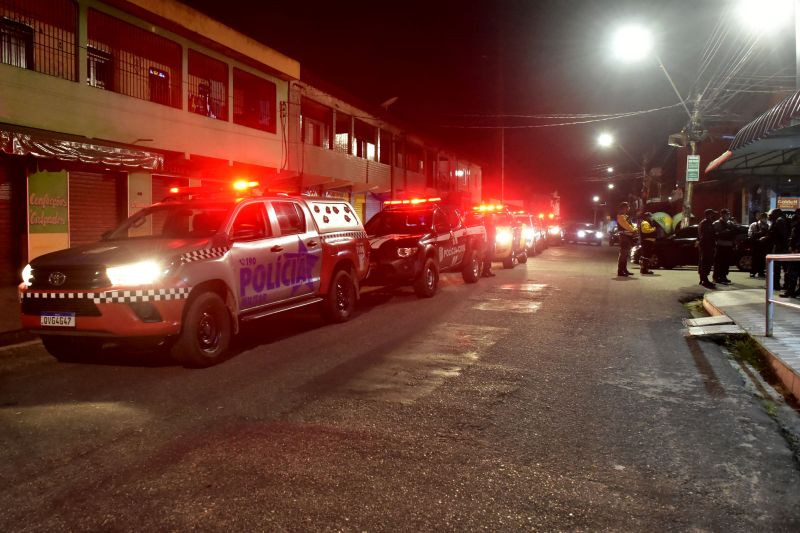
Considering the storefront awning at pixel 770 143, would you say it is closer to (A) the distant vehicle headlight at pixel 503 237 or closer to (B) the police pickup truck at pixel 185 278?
(A) the distant vehicle headlight at pixel 503 237

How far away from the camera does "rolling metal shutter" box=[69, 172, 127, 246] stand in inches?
544

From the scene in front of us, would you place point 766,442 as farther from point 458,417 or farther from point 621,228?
point 621,228

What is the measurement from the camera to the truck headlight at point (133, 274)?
5695 millimetres

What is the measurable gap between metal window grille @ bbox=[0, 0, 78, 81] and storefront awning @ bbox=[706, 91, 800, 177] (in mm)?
14428

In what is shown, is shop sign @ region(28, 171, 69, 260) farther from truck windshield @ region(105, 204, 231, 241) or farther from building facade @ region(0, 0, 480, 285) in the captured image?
truck windshield @ region(105, 204, 231, 241)

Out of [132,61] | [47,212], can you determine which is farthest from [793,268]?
[132,61]

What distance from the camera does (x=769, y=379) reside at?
596cm

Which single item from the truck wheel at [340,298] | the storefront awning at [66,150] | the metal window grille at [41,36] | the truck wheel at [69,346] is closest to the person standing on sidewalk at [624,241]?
the truck wheel at [340,298]

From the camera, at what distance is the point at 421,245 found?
11555mm

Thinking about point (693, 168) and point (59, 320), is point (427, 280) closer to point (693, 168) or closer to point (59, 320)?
point (59, 320)

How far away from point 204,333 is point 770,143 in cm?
1128

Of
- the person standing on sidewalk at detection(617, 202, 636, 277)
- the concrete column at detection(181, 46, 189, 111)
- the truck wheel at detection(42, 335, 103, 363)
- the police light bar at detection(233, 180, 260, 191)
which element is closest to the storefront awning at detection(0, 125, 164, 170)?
the concrete column at detection(181, 46, 189, 111)

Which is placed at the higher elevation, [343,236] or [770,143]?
[770,143]

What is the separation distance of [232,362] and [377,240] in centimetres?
558
